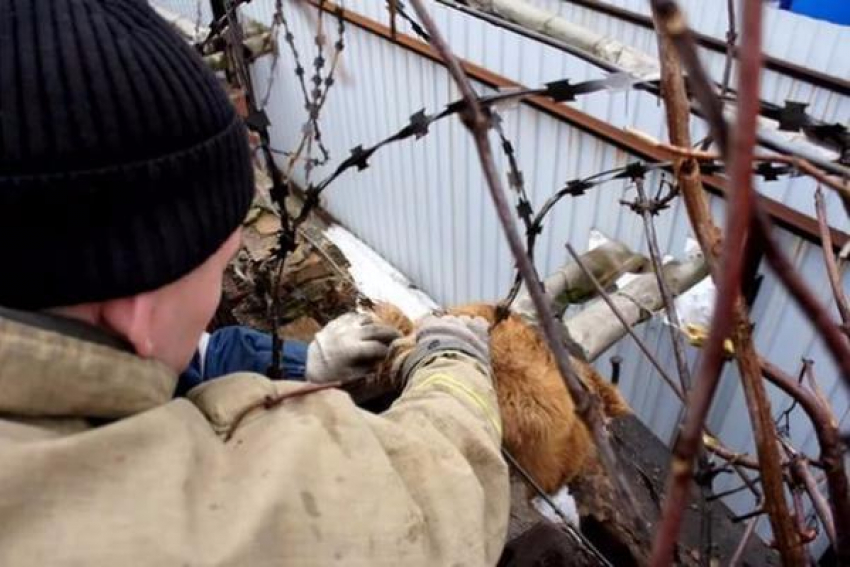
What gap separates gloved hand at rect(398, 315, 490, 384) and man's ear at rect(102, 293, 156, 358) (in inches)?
24.3

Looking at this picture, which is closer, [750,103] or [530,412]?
[750,103]

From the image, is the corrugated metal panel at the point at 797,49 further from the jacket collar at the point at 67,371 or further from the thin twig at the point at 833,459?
the jacket collar at the point at 67,371

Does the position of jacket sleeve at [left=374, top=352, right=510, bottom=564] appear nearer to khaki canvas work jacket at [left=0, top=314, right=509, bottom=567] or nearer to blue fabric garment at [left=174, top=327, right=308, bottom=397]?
khaki canvas work jacket at [left=0, top=314, right=509, bottom=567]

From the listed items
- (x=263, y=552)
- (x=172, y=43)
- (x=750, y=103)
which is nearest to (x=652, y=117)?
(x=172, y=43)

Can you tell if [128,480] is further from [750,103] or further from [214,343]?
[214,343]

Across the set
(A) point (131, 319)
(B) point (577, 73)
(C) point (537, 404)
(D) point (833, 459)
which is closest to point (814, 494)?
(D) point (833, 459)

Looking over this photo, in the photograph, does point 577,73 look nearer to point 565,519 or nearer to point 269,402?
point 565,519

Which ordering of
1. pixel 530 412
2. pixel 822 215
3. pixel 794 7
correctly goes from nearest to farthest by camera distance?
pixel 822 215
pixel 530 412
pixel 794 7

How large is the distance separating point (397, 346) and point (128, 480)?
881 millimetres

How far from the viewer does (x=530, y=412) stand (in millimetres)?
1359

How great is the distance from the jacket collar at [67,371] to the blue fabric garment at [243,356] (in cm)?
81

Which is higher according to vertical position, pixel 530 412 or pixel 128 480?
pixel 128 480

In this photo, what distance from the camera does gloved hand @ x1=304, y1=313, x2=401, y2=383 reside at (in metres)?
1.50

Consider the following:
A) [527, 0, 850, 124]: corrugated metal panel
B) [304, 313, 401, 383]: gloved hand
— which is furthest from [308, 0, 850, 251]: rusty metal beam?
[304, 313, 401, 383]: gloved hand
